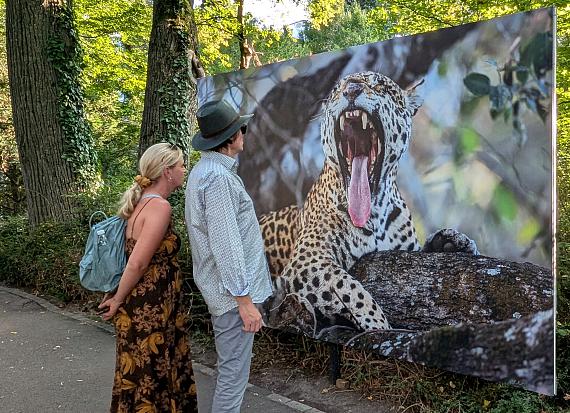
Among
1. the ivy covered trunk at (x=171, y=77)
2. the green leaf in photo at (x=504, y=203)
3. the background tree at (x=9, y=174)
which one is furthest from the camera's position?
the background tree at (x=9, y=174)

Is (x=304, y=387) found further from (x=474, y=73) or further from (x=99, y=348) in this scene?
(x=474, y=73)

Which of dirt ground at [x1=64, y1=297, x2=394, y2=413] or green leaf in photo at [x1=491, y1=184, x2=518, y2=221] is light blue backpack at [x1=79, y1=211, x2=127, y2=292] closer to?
dirt ground at [x1=64, y1=297, x2=394, y2=413]

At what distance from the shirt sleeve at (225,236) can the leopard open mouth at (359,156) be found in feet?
4.50

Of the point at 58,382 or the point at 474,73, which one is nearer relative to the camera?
the point at 474,73

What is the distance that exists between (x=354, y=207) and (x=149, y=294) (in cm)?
155

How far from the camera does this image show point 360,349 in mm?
3977

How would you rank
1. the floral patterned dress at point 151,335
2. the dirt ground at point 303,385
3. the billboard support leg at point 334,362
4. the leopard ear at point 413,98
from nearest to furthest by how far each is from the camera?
the floral patterned dress at point 151,335 → the leopard ear at point 413,98 → the dirt ground at point 303,385 → the billboard support leg at point 334,362

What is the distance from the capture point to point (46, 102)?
27.8 ft

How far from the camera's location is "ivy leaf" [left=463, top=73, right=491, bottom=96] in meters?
3.13

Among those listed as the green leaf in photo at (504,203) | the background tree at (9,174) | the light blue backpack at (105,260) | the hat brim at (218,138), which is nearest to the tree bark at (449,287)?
the green leaf in photo at (504,203)

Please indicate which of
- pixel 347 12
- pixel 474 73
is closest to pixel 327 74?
pixel 474 73

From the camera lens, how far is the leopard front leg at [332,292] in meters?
3.90

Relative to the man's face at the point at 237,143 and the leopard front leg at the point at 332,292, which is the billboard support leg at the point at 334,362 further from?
the man's face at the point at 237,143

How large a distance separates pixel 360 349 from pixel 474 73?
6.48 feet
